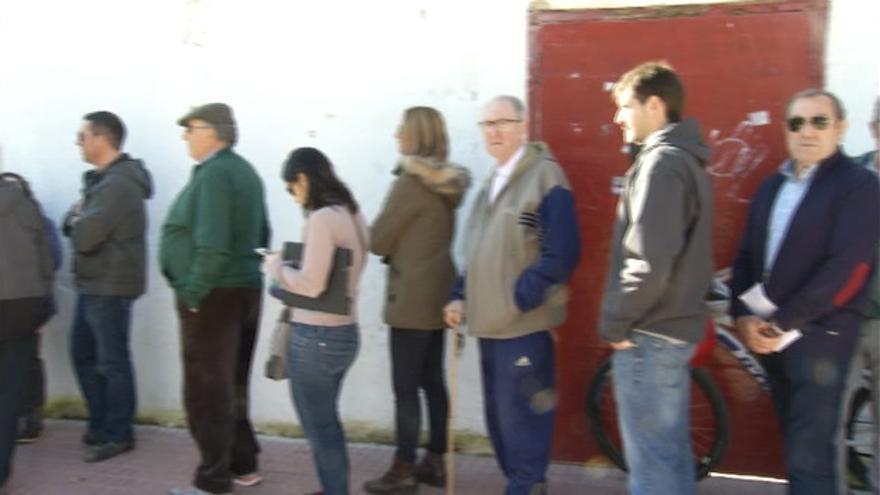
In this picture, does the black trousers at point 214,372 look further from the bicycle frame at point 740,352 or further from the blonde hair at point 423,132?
the bicycle frame at point 740,352

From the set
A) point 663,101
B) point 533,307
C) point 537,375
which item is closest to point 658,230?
point 663,101

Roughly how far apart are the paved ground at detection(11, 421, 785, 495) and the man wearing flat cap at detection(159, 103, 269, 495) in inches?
16.1

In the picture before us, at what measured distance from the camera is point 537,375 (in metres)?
3.93

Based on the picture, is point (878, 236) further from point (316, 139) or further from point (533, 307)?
point (316, 139)

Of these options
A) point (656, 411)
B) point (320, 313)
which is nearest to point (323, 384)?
point (320, 313)

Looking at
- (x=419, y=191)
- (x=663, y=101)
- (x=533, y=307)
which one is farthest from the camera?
(x=419, y=191)

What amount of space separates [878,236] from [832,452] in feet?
2.85

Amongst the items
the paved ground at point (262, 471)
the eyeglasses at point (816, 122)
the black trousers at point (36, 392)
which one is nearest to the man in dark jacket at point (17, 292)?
the paved ground at point (262, 471)

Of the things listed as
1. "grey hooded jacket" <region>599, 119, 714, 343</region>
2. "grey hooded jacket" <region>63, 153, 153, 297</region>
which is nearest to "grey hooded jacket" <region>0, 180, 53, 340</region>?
"grey hooded jacket" <region>63, 153, 153, 297</region>

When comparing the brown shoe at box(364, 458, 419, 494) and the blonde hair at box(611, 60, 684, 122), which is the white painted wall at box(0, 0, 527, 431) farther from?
the blonde hair at box(611, 60, 684, 122)

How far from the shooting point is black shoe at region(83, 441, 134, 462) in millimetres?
5070

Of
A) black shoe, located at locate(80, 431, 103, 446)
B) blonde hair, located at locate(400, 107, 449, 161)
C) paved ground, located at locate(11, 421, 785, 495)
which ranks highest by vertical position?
blonde hair, located at locate(400, 107, 449, 161)

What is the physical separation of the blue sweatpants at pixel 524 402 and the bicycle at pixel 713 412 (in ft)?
1.54

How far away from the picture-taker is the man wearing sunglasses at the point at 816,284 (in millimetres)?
3396
